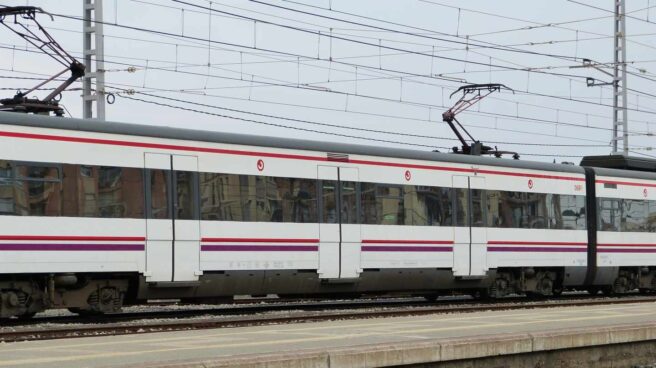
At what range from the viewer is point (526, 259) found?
25.6m

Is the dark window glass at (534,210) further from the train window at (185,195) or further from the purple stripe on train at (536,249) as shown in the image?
the train window at (185,195)

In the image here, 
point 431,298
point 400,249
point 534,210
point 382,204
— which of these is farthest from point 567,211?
point 382,204

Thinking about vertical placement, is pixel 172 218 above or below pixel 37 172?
below

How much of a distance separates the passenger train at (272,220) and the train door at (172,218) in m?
0.02

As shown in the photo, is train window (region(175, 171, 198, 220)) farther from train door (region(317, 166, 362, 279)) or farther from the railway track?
train door (region(317, 166, 362, 279))

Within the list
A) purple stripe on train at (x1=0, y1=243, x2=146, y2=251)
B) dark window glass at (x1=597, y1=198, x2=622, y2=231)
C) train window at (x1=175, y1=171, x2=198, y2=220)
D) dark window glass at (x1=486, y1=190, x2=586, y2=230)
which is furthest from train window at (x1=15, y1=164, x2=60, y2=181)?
dark window glass at (x1=597, y1=198, x2=622, y2=231)

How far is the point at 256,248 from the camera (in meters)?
20.0

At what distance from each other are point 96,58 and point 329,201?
27.5ft

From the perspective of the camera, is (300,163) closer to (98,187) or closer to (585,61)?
(98,187)

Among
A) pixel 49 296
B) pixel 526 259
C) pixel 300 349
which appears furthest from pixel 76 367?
pixel 526 259

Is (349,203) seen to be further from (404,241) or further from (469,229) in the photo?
(469,229)

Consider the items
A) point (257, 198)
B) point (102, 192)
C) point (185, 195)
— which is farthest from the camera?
point (257, 198)

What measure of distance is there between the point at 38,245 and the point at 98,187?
4.83 ft

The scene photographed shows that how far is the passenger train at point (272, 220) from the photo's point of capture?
17.2 metres
